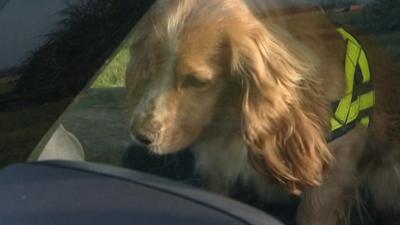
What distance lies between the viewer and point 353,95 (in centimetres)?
216

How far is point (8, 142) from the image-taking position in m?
2.48

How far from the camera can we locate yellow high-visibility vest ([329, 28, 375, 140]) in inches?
83.3

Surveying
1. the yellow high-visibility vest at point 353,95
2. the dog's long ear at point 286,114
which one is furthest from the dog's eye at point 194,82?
the yellow high-visibility vest at point 353,95

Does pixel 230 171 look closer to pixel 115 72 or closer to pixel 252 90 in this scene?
pixel 252 90

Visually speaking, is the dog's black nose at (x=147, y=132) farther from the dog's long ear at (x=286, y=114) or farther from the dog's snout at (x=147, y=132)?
the dog's long ear at (x=286, y=114)

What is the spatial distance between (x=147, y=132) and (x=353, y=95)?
0.52 m

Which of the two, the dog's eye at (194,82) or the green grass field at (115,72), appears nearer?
the dog's eye at (194,82)

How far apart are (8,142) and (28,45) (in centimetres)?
37

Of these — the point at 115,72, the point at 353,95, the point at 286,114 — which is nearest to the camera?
the point at 286,114

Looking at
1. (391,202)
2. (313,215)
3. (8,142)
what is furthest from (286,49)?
(8,142)

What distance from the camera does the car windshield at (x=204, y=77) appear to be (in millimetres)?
2039

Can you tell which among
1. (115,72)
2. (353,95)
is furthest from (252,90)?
(115,72)

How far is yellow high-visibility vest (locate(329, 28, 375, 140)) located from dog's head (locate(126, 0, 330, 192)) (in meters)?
0.06

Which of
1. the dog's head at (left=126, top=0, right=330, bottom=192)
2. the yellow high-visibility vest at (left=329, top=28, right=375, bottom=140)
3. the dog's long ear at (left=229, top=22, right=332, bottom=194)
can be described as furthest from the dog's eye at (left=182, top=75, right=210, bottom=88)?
the yellow high-visibility vest at (left=329, top=28, right=375, bottom=140)
